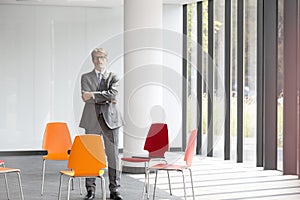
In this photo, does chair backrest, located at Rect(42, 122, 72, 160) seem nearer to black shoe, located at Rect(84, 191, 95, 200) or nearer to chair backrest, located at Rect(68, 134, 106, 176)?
black shoe, located at Rect(84, 191, 95, 200)

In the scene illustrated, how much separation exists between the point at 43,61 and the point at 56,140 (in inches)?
203

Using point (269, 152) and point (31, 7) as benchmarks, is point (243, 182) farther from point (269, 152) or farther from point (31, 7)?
point (31, 7)

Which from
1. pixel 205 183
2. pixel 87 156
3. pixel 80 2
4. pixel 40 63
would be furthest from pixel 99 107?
pixel 40 63

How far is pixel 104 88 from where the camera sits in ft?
25.9

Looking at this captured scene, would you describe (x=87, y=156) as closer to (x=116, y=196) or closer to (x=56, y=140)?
(x=116, y=196)

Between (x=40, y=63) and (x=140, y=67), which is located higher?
(x=40, y=63)

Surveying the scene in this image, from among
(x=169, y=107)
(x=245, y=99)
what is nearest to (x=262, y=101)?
(x=245, y=99)

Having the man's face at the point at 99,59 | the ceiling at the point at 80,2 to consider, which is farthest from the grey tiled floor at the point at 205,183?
the ceiling at the point at 80,2

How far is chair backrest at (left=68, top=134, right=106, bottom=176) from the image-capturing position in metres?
6.54

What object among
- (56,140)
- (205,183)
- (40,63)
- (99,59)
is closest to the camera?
(99,59)

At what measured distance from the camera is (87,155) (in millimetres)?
6578

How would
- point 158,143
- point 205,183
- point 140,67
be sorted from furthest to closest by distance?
point 140,67, point 205,183, point 158,143

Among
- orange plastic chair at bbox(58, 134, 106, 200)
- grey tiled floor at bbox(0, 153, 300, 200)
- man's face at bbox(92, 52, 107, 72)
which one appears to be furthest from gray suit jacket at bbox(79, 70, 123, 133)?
orange plastic chair at bbox(58, 134, 106, 200)

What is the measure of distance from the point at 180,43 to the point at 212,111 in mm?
1764
